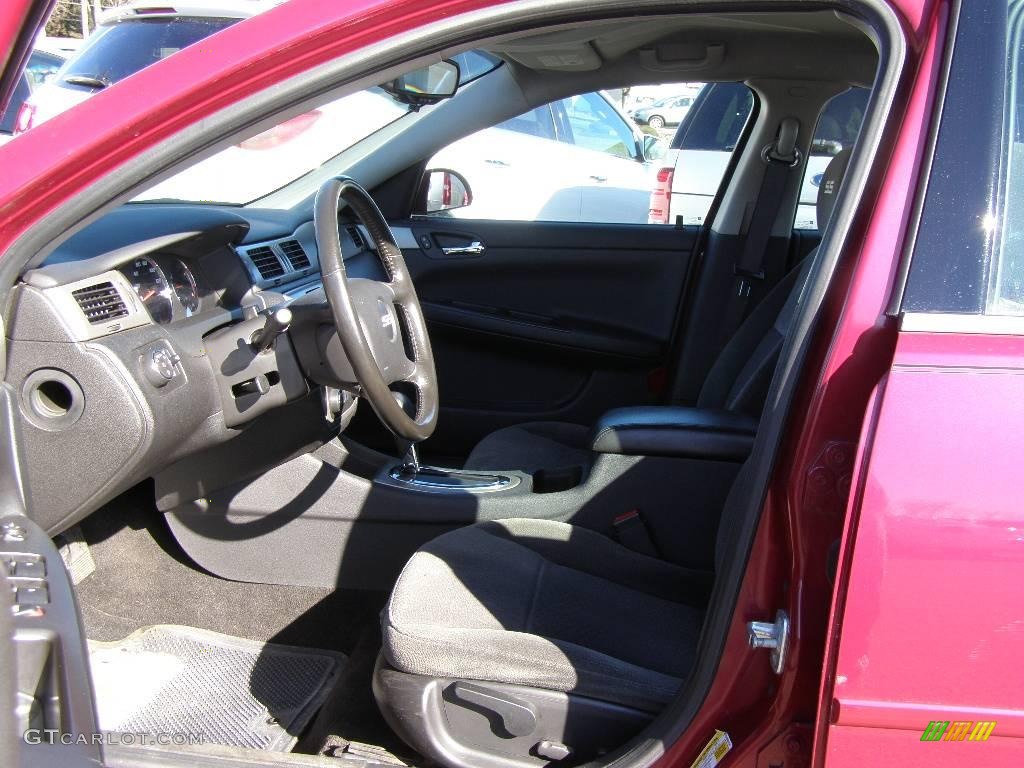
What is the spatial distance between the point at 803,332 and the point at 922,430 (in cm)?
23

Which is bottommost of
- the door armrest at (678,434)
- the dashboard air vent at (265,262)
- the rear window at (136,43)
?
the door armrest at (678,434)

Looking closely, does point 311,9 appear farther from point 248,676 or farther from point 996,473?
point 248,676

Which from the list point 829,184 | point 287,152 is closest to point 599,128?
point 287,152

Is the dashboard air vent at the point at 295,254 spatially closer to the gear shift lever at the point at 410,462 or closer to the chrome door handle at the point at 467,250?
the gear shift lever at the point at 410,462

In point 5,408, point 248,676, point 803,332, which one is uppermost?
point 803,332

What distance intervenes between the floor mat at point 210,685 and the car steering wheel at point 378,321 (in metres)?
0.71

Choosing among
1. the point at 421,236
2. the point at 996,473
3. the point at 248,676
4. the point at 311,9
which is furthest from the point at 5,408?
the point at 421,236

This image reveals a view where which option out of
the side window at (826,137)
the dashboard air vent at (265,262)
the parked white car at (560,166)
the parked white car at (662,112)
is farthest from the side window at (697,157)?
the parked white car at (662,112)

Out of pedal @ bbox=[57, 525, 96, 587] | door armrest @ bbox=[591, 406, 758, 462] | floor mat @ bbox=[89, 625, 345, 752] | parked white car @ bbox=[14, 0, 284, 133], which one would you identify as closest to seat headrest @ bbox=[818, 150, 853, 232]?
door armrest @ bbox=[591, 406, 758, 462]

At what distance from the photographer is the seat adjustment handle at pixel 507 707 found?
1485mm

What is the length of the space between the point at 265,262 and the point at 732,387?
1303 millimetres

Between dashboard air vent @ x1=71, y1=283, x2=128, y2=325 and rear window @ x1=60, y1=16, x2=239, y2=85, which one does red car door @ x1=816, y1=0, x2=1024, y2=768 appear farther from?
rear window @ x1=60, y1=16, x2=239, y2=85

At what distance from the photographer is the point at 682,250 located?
3.23 m

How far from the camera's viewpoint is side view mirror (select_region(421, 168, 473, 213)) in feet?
10.9
